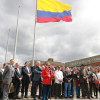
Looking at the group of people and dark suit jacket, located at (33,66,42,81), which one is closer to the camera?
the group of people

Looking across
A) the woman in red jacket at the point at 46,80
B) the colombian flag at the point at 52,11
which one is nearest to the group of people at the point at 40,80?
the woman in red jacket at the point at 46,80

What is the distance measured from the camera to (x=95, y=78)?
8.89 meters

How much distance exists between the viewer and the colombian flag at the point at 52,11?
35.6ft

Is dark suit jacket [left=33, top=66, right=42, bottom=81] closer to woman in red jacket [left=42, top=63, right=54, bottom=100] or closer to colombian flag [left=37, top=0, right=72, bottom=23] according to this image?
woman in red jacket [left=42, top=63, right=54, bottom=100]

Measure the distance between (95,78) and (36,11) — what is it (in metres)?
6.98

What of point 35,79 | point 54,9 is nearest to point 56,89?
point 35,79

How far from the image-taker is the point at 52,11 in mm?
11281

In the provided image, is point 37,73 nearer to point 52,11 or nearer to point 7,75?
point 7,75

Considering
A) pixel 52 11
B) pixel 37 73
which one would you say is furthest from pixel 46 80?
pixel 52 11

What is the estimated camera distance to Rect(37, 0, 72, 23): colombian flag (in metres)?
10.8

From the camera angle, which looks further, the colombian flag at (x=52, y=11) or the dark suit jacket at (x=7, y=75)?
the colombian flag at (x=52, y=11)

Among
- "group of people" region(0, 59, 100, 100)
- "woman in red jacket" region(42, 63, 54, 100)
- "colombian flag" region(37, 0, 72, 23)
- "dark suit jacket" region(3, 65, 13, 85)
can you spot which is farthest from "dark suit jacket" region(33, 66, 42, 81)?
"colombian flag" region(37, 0, 72, 23)

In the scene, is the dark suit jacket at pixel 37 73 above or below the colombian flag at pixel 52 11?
below

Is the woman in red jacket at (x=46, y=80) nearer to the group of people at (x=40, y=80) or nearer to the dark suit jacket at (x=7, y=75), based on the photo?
the group of people at (x=40, y=80)
